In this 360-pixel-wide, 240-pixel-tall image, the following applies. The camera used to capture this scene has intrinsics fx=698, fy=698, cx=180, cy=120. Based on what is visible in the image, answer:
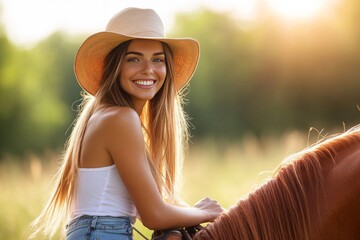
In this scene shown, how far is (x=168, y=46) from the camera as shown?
117 inches

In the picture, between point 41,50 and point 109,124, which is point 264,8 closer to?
point 41,50

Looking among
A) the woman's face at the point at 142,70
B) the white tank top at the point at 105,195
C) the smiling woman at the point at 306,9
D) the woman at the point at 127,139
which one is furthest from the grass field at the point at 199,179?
the smiling woman at the point at 306,9

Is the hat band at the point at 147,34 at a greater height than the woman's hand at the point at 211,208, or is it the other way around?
the hat band at the point at 147,34

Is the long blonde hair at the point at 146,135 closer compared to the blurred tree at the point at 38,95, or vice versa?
the long blonde hair at the point at 146,135

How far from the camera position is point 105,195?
104 inches

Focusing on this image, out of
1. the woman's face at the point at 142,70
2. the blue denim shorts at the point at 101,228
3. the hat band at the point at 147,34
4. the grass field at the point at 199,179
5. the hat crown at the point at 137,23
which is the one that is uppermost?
the hat crown at the point at 137,23

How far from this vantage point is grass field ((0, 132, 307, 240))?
6234 mm

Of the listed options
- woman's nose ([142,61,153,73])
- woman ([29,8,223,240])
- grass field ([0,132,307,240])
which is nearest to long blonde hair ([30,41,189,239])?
woman ([29,8,223,240])

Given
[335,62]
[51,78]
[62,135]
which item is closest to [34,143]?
[62,135]

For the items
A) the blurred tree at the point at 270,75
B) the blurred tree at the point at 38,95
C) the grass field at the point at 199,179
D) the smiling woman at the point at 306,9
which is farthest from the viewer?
the blurred tree at the point at 38,95

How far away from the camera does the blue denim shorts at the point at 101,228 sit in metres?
2.58

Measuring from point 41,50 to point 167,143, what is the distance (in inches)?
1006

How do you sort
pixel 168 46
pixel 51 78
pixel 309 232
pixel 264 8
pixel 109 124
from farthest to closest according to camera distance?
pixel 51 78 → pixel 264 8 → pixel 168 46 → pixel 109 124 → pixel 309 232

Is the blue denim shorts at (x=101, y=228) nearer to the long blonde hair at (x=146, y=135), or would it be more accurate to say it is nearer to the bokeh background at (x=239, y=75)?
the long blonde hair at (x=146, y=135)
